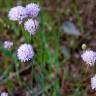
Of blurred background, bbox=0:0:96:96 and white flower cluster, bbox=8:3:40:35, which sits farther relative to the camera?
blurred background, bbox=0:0:96:96

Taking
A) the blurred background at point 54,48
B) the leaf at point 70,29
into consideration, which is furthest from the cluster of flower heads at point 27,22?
the leaf at point 70,29

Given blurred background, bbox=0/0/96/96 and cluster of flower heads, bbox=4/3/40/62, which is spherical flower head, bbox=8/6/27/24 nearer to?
cluster of flower heads, bbox=4/3/40/62

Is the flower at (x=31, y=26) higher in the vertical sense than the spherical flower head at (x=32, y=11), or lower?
lower

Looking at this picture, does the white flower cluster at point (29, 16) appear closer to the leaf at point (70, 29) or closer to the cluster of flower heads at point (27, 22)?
the cluster of flower heads at point (27, 22)

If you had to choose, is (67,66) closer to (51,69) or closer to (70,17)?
(51,69)

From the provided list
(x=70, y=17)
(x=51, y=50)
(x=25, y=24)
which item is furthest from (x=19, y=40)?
(x=25, y=24)

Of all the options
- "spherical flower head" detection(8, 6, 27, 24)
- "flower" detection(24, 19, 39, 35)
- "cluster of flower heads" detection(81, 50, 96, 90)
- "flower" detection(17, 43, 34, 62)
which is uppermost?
"spherical flower head" detection(8, 6, 27, 24)

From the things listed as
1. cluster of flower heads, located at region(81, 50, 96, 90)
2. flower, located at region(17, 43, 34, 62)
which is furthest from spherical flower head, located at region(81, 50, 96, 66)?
flower, located at region(17, 43, 34, 62)

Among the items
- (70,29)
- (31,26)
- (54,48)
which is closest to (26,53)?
(31,26)
